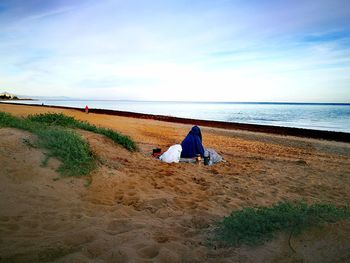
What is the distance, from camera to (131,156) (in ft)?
31.0

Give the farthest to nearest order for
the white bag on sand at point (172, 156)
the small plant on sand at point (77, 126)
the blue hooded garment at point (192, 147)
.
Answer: the small plant on sand at point (77, 126) → the blue hooded garment at point (192, 147) → the white bag on sand at point (172, 156)

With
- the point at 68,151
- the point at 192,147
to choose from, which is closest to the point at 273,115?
the point at 192,147

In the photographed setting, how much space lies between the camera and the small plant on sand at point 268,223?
3727 millimetres

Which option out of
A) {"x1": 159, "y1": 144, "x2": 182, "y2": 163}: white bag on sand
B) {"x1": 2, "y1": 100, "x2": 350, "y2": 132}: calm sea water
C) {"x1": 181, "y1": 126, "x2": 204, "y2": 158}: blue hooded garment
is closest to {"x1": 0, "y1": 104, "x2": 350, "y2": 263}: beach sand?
{"x1": 159, "y1": 144, "x2": 182, "y2": 163}: white bag on sand

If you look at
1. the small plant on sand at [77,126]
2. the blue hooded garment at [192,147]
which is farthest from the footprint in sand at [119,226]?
the small plant on sand at [77,126]

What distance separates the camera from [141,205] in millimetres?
5406

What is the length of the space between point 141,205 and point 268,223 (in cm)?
249

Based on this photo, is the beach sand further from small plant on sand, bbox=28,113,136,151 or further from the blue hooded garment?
the blue hooded garment

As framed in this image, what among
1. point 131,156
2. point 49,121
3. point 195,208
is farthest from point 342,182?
point 49,121

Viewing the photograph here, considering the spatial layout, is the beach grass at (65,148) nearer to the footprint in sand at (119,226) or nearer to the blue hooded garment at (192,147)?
the footprint in sand at (119,226)

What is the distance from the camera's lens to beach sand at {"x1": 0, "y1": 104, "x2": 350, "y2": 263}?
341 centimetres

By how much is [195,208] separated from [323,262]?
265 cm

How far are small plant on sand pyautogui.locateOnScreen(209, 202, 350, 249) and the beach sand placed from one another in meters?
0.14

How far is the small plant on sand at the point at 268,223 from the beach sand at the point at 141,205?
14 cm
